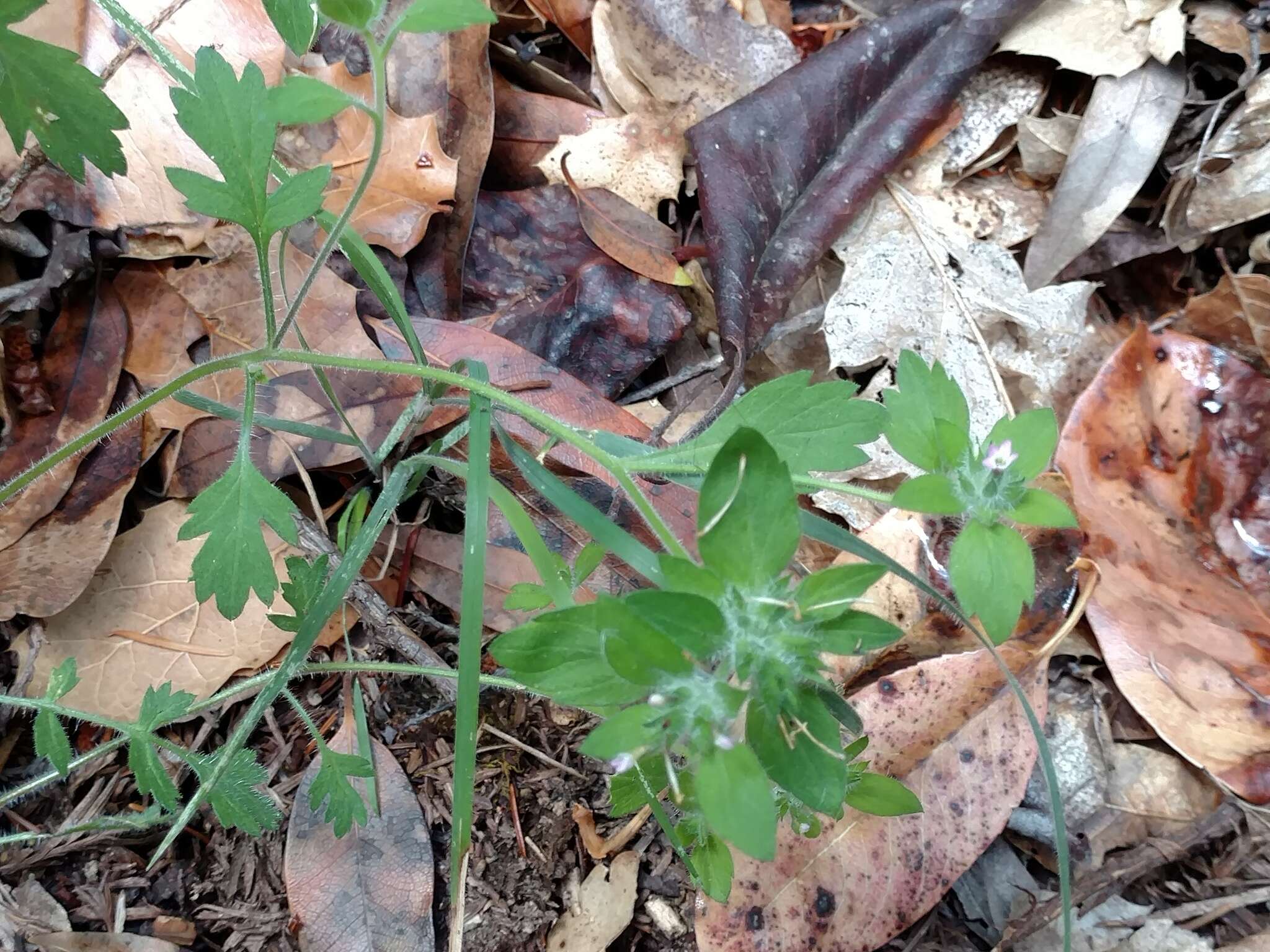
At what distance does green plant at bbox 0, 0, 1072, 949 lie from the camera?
1.05 metres

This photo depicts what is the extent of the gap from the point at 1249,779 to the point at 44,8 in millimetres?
3256

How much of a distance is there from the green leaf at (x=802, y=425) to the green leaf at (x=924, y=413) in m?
0.05

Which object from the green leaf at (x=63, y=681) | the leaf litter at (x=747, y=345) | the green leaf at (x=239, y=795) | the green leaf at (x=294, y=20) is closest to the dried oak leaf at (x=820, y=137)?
the leaf litter at (x=747, y=345)

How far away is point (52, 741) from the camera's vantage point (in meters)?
1.52

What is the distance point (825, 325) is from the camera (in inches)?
88.0

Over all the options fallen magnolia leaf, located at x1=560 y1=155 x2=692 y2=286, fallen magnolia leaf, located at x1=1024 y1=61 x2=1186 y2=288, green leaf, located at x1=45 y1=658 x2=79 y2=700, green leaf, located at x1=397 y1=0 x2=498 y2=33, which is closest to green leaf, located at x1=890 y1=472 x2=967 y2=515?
green leaf, located at x1=397 y1=0 x2=498 y2=33

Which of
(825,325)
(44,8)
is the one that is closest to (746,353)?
(825,325)

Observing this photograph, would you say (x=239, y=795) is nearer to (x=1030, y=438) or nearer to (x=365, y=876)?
(x=365, y=876)

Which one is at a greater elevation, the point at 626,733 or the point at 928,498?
the point at 928,498

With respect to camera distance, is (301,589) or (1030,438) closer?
(1030,438)

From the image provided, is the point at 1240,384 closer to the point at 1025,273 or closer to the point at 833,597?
the point at 1025,273

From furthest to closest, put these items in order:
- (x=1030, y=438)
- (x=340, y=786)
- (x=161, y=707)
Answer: (x=340, y=786) → (x=161, y=707) → (x=1030, y=438)

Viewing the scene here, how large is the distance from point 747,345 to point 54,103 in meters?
1.51

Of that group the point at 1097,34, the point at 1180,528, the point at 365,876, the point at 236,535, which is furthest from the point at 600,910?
the point at 1097,34
